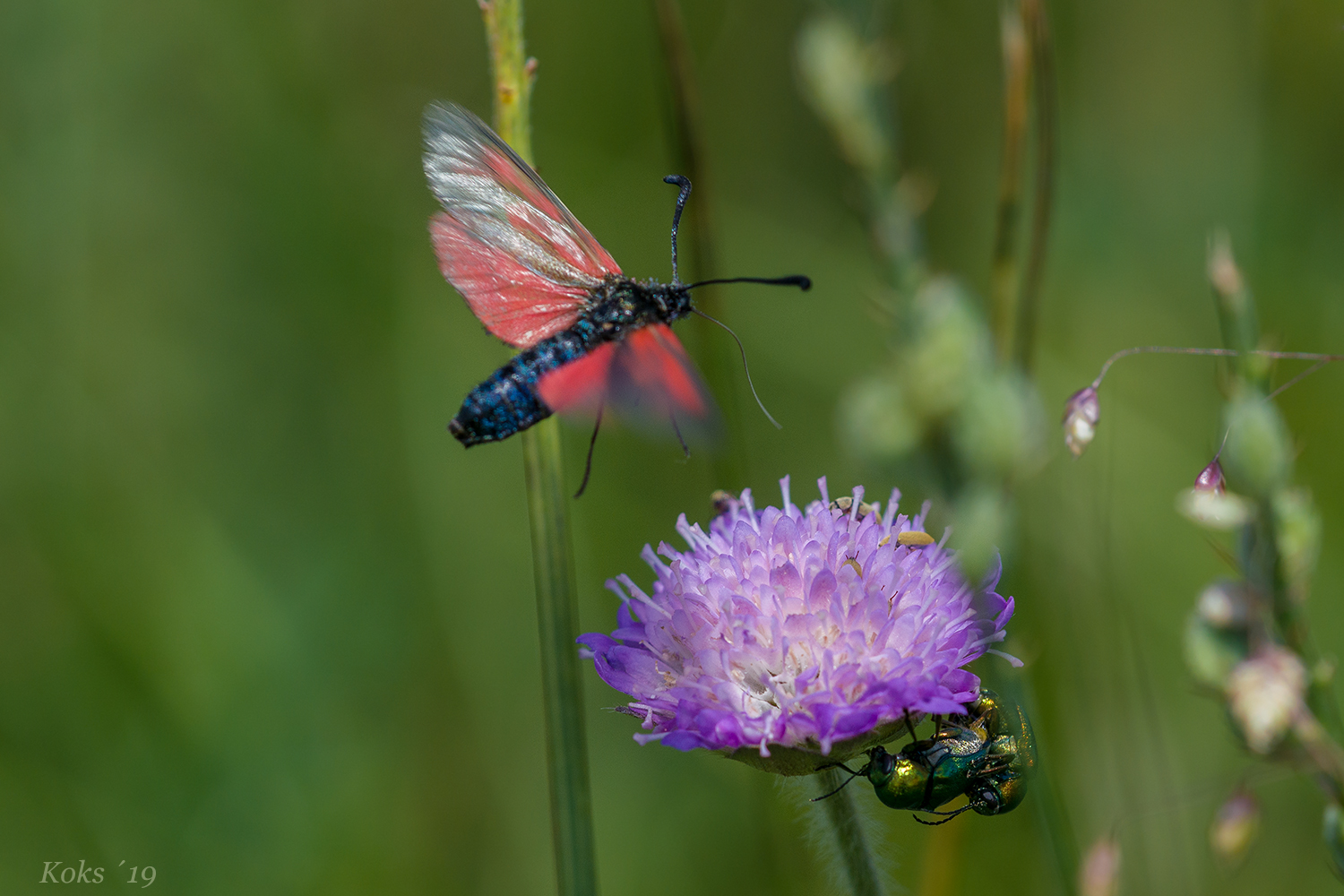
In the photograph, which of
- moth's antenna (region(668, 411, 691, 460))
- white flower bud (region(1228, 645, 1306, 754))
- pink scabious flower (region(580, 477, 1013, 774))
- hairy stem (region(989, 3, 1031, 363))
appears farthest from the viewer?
hairy stem (region(989, 3, 1031, 363))

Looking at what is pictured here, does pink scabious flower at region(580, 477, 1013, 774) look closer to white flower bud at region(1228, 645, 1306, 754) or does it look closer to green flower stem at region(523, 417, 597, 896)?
green flower stem at region(523, 417, 597, 896)

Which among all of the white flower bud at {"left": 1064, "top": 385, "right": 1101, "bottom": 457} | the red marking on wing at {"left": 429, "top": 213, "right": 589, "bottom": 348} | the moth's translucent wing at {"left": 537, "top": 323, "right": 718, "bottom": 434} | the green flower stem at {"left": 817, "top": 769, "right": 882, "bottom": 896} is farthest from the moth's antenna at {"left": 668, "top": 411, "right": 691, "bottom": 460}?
the white flower bud at {"left": 1064, "top": 385, "right": 1101, "bottom": 457}

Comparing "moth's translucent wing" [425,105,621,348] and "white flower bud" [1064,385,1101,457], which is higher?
"moth's translucent wing" [425,105,621,348]

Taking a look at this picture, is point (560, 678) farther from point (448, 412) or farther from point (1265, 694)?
point (448, 412)

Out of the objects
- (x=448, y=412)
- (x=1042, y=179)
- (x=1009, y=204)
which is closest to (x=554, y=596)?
(x=1009, y=204)

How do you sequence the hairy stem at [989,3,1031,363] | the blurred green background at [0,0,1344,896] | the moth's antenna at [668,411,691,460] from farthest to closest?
the blurred green background at [0,0,1344,896] → the hairy stem at [989,3,1031,363] → the moth's antenna at [668,411,691,460]

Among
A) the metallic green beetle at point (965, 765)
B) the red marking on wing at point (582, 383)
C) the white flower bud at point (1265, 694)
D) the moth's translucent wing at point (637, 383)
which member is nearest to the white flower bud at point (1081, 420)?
the white flower bud at point (1265, 694)

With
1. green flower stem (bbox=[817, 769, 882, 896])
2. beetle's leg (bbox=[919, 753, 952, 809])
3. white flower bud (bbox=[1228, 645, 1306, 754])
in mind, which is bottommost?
green flower stem (bbox=[817, 769, 882, 896])
